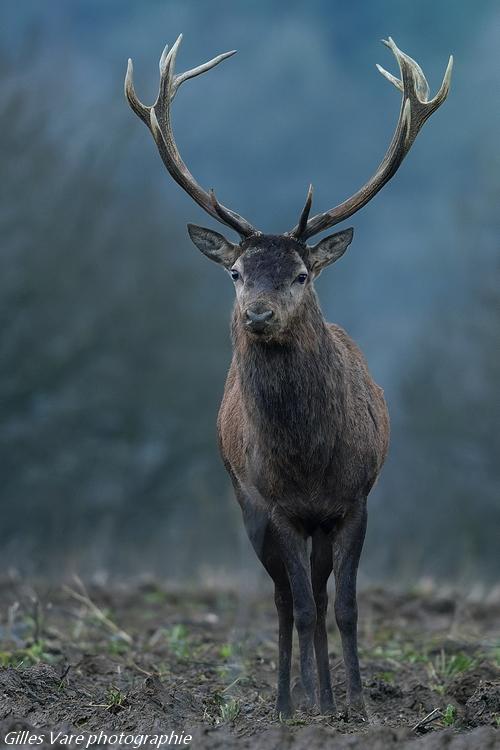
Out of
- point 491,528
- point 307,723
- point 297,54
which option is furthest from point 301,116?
point 307,723

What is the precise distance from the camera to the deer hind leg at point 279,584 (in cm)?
759

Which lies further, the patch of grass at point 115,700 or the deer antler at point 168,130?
the deer antler at point 168,130

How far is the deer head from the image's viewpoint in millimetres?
7301

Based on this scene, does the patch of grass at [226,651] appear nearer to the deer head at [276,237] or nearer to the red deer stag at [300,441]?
the red deer stag at [300,441]

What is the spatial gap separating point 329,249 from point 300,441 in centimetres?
136

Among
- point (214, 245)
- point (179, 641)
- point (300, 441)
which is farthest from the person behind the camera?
point (179, 641)

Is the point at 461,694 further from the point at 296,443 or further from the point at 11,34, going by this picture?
the point at 11,34

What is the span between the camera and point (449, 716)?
6996mm

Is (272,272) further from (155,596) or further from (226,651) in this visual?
(155,596)

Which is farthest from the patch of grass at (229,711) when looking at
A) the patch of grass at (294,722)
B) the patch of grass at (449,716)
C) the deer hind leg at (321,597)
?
the patch of grass at (449,716)

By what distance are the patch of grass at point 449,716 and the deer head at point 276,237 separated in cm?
227

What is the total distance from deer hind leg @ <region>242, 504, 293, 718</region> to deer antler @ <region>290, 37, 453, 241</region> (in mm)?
1725

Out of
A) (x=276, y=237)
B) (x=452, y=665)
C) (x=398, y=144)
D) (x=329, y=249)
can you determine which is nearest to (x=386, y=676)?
(x=452, y=665)

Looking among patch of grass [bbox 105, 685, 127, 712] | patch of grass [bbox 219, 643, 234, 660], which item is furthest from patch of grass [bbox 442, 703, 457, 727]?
patch of grass [bbox 219, 643, 234, 660]
